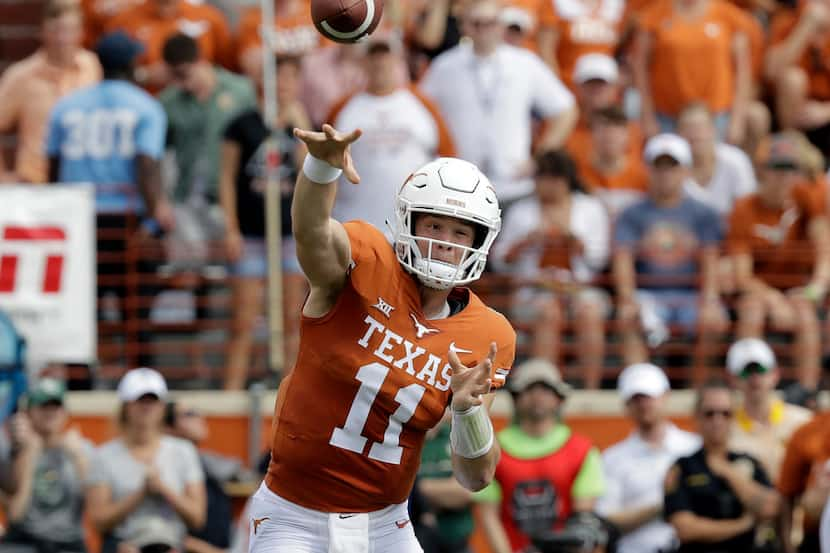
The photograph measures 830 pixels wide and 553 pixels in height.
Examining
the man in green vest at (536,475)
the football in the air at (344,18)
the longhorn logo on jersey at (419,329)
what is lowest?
the man in green vest at (536,475)

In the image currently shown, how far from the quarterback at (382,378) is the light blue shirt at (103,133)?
4.68 metres

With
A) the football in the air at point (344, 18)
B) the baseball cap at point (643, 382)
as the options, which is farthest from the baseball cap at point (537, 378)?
the football in the air at point (344, 18)

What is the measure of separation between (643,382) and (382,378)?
3977 millimetres

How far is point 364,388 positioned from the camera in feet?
19.8

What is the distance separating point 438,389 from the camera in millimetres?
6121

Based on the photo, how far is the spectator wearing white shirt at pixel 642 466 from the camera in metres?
9.72

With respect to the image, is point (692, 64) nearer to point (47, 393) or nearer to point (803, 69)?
point (803, 69)

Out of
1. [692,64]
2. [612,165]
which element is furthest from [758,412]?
[692,64]

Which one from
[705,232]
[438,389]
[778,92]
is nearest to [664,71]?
[778,92]

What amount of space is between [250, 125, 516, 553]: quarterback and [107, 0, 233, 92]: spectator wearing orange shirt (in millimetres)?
6395

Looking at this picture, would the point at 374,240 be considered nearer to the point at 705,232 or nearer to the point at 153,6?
the point at 705,232

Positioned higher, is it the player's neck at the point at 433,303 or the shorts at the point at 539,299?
the player's neck at the point at 433,303

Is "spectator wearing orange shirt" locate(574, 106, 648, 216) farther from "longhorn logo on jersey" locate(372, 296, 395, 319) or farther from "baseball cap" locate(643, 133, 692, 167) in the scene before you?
"longhorn logo on jersey" locate(372, 296, 395, 319)

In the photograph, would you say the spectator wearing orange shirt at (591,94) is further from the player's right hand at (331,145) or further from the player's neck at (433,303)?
the player's right hand at (331,145)
